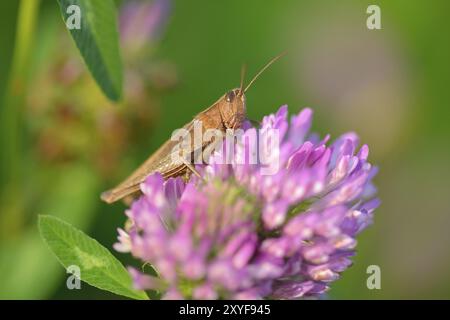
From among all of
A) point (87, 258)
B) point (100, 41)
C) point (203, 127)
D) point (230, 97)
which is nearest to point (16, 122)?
point (100, 41)

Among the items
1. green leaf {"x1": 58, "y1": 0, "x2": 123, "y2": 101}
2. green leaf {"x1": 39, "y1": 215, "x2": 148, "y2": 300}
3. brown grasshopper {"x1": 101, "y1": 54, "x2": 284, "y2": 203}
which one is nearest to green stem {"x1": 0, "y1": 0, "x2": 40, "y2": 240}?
green leaf {"x1": 58, "y1": 0, "x2": 123, "y2": 101}

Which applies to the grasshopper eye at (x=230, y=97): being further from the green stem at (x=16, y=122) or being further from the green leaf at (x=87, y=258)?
the green stem at (x=16, y=122)

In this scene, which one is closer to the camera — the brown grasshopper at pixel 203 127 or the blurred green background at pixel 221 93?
the brown grasshopper at pixel 203 127

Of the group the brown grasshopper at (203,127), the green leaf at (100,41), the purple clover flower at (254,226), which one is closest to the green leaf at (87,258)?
the purple clover flower at (254,226)

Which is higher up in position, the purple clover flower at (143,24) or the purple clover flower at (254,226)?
the purple clover flower at (143,24)

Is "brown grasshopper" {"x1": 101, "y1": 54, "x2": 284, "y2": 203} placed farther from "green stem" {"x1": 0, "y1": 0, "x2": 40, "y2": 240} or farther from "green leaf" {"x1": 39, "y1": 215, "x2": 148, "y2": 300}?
"green stem" {"x1": 0, "y1": 0, "x2": 40, "y2": 240}
